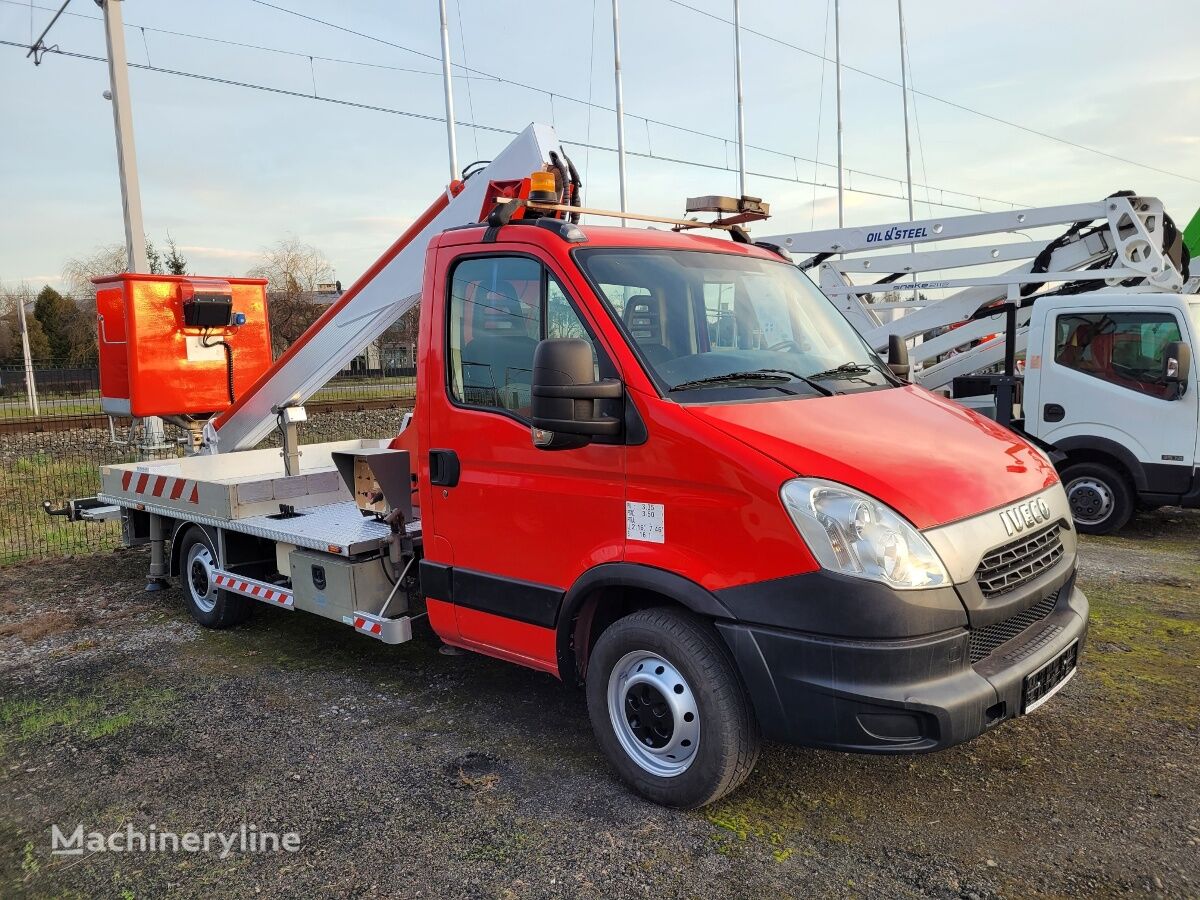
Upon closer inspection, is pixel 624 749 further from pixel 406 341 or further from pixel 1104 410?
pixel 406 341

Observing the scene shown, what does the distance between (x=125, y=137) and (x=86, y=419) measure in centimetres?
960

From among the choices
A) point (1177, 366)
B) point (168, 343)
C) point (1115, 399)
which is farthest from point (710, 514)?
point (1115, 399)

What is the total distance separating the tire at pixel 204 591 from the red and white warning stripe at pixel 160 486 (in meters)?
0.27

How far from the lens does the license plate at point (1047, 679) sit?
10.5ft

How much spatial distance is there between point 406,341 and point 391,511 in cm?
2777

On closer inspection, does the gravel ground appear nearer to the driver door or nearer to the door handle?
the driver door

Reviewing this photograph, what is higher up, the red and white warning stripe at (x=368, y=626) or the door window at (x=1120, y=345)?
the door window at (x=1120, y=345)

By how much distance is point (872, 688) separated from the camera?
2926mm

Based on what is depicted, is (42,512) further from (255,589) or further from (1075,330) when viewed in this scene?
(1075,330)

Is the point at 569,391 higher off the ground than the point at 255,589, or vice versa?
the point at 569,391

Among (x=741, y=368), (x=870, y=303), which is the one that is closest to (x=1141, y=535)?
(x=870, y=303)

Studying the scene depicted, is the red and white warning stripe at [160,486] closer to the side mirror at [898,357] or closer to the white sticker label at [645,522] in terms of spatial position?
the white sticker label at [645,522]

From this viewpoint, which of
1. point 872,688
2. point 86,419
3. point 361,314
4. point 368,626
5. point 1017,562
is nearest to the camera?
point 872,688

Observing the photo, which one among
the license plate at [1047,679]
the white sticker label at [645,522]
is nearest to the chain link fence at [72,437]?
the white sticker label at [645,522]
